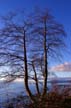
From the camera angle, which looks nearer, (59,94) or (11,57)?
(11,57)

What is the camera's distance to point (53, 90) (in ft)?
37.1

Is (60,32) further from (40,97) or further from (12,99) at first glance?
(12,99)

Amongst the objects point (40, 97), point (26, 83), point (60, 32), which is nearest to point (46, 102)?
point (40, 97)

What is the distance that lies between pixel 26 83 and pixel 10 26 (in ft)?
8.18

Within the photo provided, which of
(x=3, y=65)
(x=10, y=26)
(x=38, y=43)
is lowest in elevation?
(x=3, y=65)

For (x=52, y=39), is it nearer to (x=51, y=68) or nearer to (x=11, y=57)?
(x=51, y=68)

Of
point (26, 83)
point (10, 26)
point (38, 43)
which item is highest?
point (10, 26)

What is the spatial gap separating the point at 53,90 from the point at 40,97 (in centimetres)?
86

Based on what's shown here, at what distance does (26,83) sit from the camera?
34.8ft

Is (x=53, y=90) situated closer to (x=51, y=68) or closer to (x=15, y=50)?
(x=51, y=68)

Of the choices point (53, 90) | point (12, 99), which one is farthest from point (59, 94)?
point (12, 99)

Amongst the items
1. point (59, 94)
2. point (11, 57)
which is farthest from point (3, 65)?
point (59, 94)

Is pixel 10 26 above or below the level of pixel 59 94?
above

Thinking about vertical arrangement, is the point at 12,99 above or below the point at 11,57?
below
